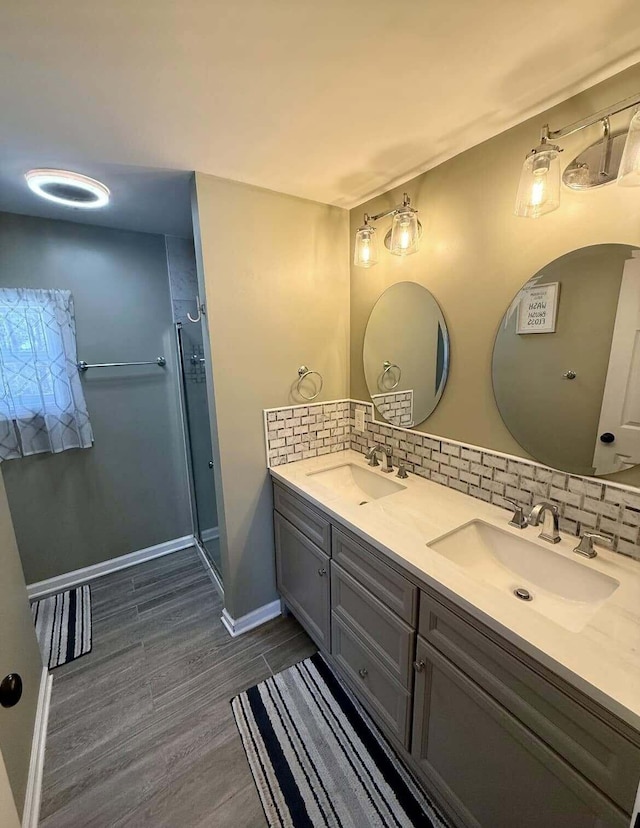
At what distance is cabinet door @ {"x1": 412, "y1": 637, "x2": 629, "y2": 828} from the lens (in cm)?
75

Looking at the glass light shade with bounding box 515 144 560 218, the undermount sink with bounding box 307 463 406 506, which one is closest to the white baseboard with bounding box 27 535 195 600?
the undermount sink with bounding box 307 463 406 506

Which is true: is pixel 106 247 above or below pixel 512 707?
above

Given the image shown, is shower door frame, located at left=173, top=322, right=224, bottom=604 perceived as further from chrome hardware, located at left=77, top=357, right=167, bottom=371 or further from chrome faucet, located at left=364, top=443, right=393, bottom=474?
chrome faucet, located at left=364, top=443, right=393, bottom=474

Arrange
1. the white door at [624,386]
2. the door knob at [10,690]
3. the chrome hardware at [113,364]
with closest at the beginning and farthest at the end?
the door knob at [10,690], the white door at [624,386], the chrome hardware at [113,364]

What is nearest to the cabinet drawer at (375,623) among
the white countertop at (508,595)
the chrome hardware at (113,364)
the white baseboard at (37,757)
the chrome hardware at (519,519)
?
the white countertop at (508,595)

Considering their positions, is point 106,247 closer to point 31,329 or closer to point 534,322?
point 31,329

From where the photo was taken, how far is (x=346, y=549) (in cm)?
137

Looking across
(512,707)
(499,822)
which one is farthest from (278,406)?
(499,822)

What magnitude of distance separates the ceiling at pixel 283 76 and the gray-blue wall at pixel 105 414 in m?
0.66

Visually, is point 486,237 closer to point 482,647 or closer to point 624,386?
point 624,386

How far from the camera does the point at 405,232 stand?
1.46 metres

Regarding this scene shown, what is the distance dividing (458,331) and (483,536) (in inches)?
34.0

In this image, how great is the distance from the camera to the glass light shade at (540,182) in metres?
1.02

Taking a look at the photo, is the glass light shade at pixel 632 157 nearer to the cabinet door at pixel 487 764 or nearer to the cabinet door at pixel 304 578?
the cabinet door at pixel 487 764
